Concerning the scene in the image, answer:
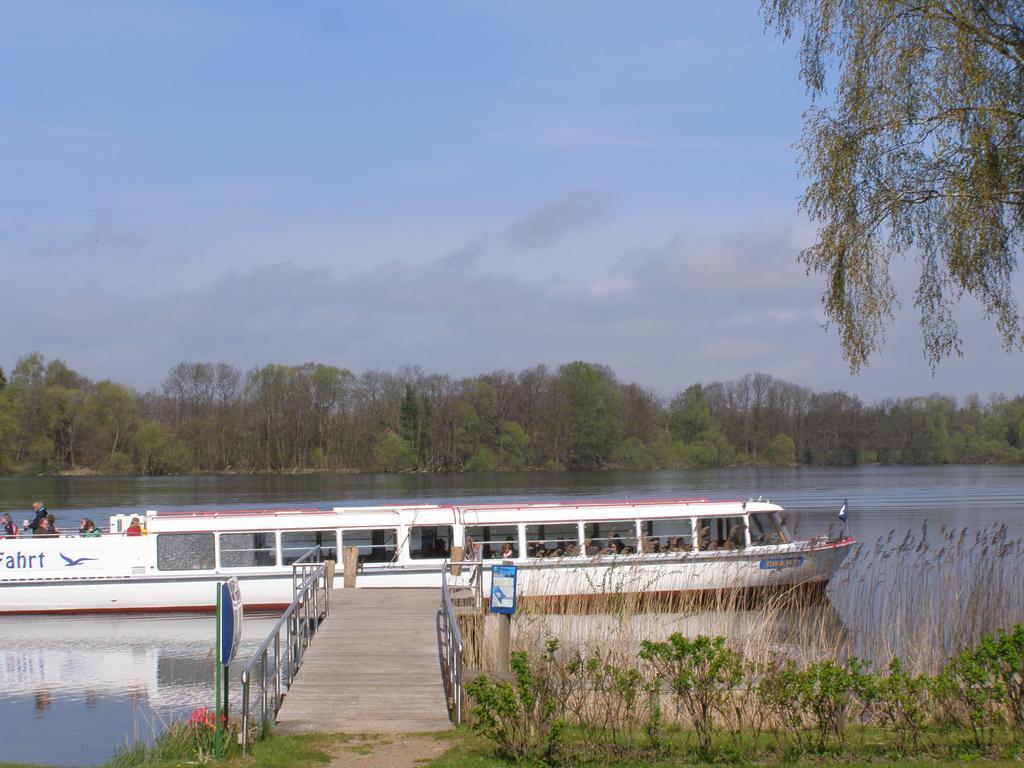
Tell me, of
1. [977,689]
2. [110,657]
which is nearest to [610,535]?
[110,657]

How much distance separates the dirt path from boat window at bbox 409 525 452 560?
52.2 ft

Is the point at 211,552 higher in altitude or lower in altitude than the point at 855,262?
lower

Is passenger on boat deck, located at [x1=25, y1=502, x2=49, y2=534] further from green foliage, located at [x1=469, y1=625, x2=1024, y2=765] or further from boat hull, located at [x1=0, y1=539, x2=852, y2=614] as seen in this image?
green foliage, located at [x1=469, y1=625, x2=1024, y2=765]

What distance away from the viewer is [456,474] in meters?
124

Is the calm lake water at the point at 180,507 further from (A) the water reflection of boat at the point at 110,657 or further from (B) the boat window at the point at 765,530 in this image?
(B) the boat window at the point at 765,530

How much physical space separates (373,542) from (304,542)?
6.00 feet

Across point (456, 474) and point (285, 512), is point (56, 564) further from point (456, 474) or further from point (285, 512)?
point (456, 474)

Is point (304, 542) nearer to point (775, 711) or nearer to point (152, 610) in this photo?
point (152, 610)

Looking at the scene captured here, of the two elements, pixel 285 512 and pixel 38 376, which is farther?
pixel 38 376

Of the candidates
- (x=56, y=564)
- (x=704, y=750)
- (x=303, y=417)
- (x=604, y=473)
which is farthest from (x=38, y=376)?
(x=704, y=750)

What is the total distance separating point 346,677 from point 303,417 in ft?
387

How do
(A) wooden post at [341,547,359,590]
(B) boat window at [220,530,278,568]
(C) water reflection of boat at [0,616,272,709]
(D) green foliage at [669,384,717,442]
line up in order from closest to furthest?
(C) water reflection of boat at [0,616,272,709], (A) wooden post at [341,547,359,590], (B) boat window at [220,530,278,568], (D) green foliage at [669,384,717,442]

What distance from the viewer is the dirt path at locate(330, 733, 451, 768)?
38.1 feet

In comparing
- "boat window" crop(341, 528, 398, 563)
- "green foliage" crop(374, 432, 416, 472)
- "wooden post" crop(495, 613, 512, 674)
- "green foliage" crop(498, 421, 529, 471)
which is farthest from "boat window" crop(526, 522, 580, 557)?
"green foliage" crop(374, 432, 416, 472)
